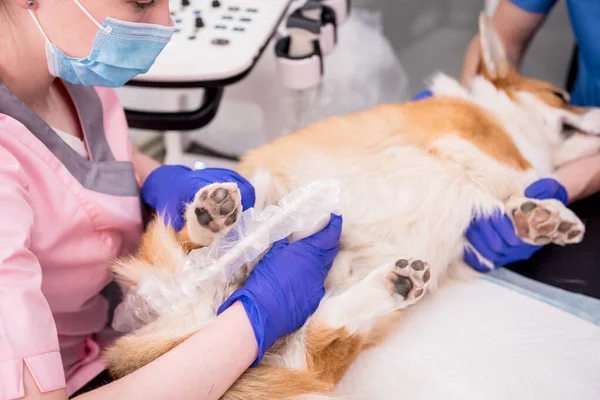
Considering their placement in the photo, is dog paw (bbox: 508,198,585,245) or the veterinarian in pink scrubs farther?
dog paw (bbox: 508,198,585,245)

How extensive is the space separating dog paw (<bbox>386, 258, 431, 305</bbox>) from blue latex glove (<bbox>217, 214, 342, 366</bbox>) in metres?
0.12

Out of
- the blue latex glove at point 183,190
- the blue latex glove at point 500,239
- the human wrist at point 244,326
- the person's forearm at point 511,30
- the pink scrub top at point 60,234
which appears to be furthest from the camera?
the person's forearm at point 511,30

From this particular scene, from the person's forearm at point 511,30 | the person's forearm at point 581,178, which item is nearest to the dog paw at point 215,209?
the person's forearm at point 581,178

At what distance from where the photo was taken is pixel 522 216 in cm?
104

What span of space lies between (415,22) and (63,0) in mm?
2155

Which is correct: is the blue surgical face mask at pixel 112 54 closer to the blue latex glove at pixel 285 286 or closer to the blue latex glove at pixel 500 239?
the blue latex glove at pixel 285 286

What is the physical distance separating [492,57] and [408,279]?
2.51ft

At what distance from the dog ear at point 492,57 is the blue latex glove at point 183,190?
0.73 metres

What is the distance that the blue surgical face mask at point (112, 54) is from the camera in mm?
770

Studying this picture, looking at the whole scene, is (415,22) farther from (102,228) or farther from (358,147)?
(102,228)

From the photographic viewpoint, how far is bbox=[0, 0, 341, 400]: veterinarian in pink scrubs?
0.63 metres

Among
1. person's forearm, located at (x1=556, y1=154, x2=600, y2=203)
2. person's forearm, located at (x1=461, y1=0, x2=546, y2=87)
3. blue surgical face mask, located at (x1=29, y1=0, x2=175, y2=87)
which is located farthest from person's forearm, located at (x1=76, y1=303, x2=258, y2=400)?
person's forearm, located at (x1=461, y1=0, x2=546, y2=87)

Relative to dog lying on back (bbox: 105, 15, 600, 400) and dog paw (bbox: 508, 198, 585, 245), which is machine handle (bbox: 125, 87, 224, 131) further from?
dog paw (bbox: 508, 198, 585, 245)

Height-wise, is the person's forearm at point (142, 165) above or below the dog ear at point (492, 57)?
below
